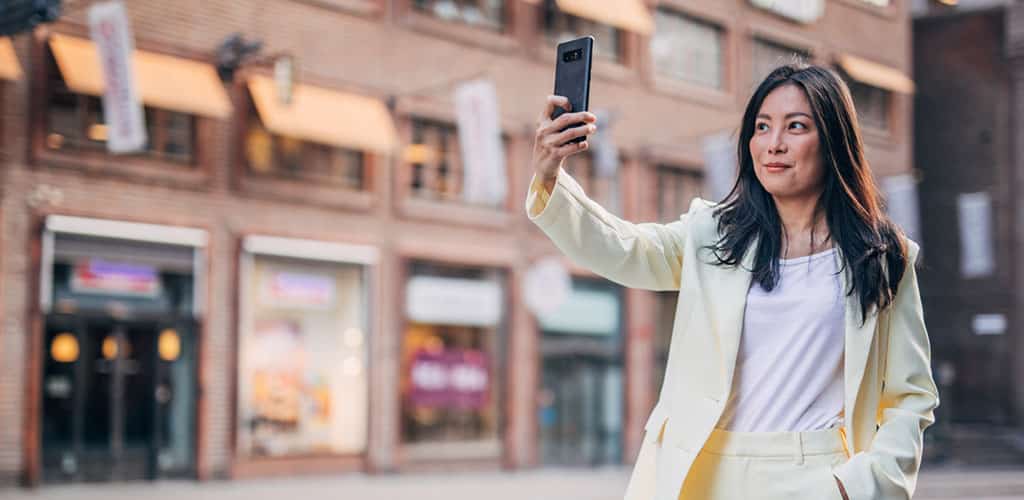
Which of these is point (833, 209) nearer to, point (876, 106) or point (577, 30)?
point (577, 30)

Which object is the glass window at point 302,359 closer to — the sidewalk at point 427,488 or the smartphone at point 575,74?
the sidewalk at point 427,488

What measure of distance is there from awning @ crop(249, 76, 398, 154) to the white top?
16374 mm

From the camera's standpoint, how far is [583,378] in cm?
2372

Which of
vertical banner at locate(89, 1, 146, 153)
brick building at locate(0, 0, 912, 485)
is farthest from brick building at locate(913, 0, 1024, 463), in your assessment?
vertical banner at locate(89, 1, 146, 153)

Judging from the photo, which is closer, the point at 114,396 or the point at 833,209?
the point at 833,209

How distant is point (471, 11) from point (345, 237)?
4622 mm

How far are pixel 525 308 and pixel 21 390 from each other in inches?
345

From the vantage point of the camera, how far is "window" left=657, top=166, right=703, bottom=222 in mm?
25562

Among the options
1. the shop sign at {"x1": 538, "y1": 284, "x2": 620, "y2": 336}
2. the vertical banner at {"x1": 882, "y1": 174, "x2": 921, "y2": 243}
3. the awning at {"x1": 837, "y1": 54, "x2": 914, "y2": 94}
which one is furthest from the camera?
the vertical banner at {"x1": 882, "y1": 174, "x2": 921, "y2": 243}

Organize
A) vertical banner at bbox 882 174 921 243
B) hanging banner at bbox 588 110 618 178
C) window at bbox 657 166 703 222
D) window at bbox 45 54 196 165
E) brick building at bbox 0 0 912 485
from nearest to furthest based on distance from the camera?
Answer: brick building at bbox 0 0 912 485 < window at bbox 45 54 196 165 < hanging banner at bbox 588 110 618 178 < window at bbox 657 166 703 222 < vertical banner at bbox 882 174 921 243

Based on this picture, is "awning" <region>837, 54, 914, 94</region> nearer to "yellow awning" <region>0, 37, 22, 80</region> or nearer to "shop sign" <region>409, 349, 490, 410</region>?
"shop sign" <region>409, 349, 490, 410</region>

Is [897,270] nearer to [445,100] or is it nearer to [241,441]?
[241,441]

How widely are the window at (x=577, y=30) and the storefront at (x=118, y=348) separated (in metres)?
7.77

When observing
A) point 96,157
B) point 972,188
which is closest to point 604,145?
point 96,157
